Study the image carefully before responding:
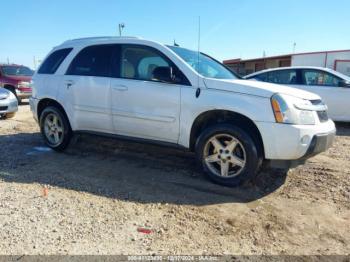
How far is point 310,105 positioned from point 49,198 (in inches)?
132

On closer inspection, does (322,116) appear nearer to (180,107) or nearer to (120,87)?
(180,107)

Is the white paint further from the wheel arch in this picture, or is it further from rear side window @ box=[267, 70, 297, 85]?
rear side window @ box=[267, 70, 297, 85]

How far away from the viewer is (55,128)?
5.80m

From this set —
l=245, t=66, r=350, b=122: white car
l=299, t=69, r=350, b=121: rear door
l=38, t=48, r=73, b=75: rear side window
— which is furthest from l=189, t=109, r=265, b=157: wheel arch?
l=299, t=69, r=350, b=121: rear door

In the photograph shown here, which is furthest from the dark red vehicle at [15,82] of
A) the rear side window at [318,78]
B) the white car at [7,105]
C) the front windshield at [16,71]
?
the rear side window at [318,78]

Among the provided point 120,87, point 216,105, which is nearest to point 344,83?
point 216,105

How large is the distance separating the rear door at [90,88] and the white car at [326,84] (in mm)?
4205

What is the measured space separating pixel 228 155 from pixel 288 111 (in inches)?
36.1

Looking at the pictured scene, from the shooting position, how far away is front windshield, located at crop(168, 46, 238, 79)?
15.2ft

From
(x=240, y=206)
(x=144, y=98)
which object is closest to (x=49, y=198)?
(x=144, y=98)

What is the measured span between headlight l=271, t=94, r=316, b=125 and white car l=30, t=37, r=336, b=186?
1 cm

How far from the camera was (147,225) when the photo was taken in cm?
322

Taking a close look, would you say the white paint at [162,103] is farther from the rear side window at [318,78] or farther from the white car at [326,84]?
the rear side window at [318,78]

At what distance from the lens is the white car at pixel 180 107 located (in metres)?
3.91
